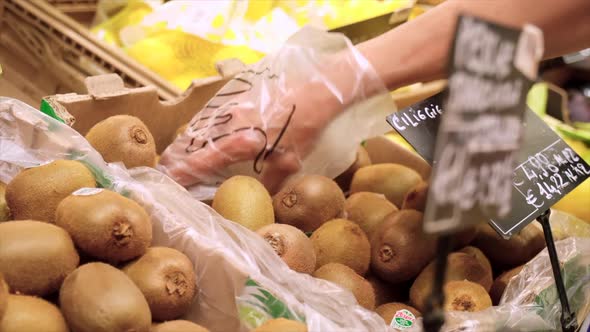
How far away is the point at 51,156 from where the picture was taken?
1209mm

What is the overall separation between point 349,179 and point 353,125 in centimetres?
23

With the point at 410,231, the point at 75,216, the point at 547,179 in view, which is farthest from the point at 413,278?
the point at 75,216

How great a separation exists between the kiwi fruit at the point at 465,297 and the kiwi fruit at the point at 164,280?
0.43m

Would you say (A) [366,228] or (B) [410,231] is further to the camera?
(A) [366,228]

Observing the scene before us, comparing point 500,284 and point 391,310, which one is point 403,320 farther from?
point 500,284

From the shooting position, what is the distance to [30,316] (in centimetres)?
82

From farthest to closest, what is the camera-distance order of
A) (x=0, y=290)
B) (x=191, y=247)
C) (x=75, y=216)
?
1. (x=191, y=247)
2. (x=75, y=216)
3. (x=0, y=290)

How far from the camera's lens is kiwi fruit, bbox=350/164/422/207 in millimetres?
1556

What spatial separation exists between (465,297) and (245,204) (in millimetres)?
415

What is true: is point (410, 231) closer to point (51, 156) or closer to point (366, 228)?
point (366, 228)

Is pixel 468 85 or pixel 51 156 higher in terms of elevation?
pixel 468 85

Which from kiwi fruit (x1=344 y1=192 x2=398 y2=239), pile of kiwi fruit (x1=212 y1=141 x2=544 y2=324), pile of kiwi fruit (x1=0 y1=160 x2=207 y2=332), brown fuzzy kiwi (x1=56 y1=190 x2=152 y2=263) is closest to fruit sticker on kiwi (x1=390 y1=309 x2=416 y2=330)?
pile of kiwi fruit (x1=212 y1=141 x2=544 y2=324)

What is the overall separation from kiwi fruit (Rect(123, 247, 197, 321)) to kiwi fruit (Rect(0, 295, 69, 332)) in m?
0.13

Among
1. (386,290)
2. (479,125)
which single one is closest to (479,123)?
(479,125)
